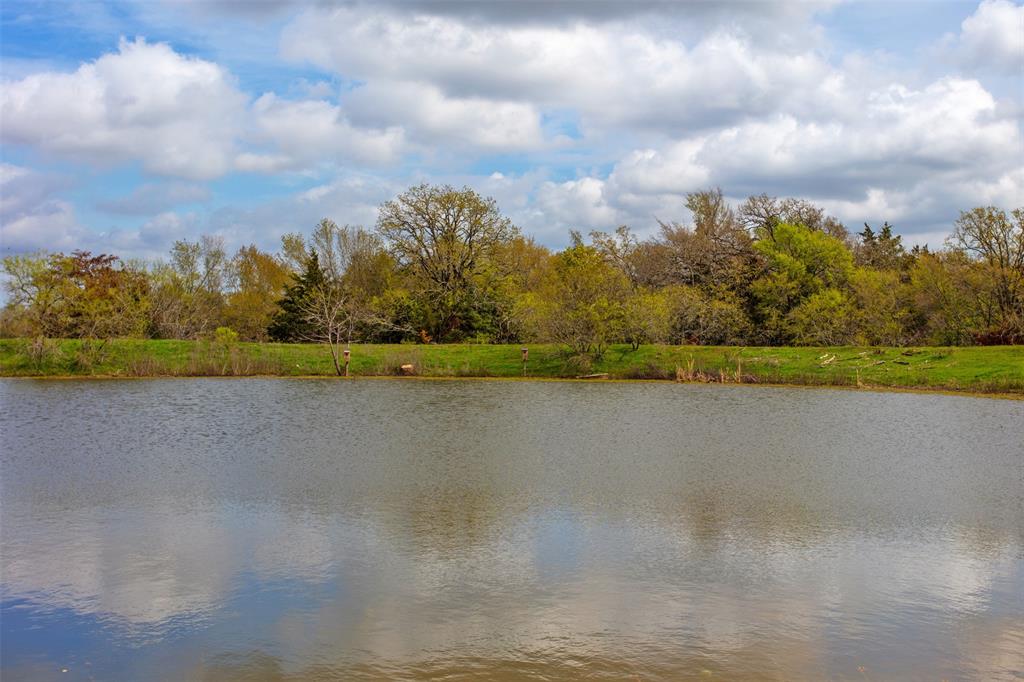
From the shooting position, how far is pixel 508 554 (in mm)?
13375

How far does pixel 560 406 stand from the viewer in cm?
3716

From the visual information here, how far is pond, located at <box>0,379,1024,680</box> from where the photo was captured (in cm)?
951

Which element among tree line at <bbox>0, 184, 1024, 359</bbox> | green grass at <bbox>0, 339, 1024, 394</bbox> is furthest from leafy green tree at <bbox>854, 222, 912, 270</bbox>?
green grass at <bbox>0, 339, 1024, 394</bbox>

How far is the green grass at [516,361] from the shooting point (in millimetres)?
48156

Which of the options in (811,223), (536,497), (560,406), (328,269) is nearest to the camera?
(536,497)

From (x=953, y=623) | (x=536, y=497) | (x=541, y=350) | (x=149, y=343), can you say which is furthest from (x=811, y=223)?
(x=953, y=623)

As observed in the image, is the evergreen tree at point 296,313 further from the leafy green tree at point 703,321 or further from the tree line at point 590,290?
the leafy green tree at point 703,321

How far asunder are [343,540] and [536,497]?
5.16 metres

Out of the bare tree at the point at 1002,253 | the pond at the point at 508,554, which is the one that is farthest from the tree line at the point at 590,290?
the pond at the point at 508,554

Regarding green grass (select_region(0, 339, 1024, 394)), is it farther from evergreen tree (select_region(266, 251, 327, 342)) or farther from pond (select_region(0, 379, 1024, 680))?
pond (select_region(0, 379, 1024, 680))

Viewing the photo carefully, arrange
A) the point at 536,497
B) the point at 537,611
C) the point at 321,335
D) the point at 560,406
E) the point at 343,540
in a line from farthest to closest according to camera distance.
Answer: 1. the point at 321,335
2. the point at 560,406
3. the point at 536,497
4. the point at 343,540
5. the point at 537,611

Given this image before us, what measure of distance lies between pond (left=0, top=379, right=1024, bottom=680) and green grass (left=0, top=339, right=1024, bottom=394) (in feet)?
Answer: 73.2

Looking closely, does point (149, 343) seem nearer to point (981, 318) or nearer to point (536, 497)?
point (536, 497)

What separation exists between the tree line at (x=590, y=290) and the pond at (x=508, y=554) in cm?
3086
